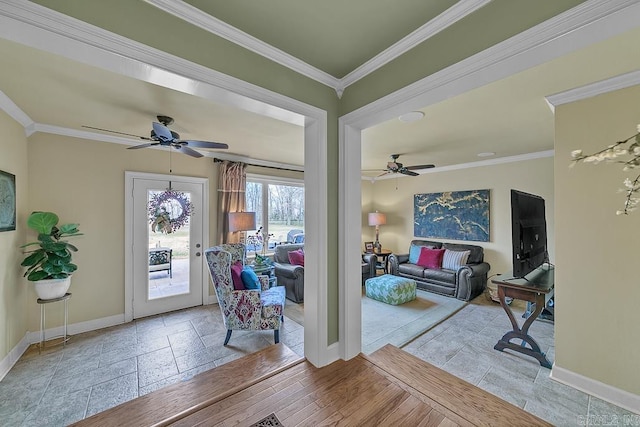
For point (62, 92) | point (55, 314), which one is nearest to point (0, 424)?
point (55, 314)

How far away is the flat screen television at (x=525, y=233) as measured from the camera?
231 cm

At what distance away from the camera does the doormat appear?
4.76 ft

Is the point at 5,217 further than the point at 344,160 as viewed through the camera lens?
Yes

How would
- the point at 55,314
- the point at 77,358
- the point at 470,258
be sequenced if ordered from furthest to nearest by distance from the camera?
the point at 470,258, the point at 55,314, the point at 77,358

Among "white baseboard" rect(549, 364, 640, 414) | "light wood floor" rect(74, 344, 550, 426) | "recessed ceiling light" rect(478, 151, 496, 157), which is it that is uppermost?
"recessed ceiling light" rect(478, 151, 496, 157)

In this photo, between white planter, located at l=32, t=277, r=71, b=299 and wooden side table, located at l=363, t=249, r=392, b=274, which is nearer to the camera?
white planter, located at l=32, t=277, r=71, b=299

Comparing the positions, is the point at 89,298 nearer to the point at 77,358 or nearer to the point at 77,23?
the point at 77,358

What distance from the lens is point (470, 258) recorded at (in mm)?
4824

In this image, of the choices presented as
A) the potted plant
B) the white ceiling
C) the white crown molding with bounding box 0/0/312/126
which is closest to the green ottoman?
the white ceiling

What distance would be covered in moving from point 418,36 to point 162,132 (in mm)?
2221

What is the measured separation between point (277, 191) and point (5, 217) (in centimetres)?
360

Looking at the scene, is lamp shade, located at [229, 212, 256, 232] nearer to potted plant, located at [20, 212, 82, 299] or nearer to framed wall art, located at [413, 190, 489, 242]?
potted plant, located at [20, 212, 82, 299]

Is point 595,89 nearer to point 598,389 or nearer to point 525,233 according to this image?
point 525,233

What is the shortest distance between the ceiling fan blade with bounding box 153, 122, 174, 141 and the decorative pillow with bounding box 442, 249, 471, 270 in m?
4.99
